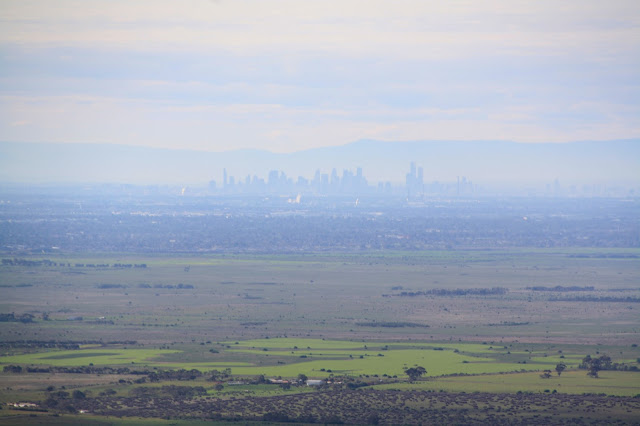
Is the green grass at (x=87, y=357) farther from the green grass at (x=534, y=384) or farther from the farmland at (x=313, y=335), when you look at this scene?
the green grass at (x=534, y=384)

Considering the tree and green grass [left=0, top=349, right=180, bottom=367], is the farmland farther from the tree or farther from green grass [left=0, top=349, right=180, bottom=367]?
the tree

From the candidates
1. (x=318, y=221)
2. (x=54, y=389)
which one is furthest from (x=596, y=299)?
(x=318, y=221)

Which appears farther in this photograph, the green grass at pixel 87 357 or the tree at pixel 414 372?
the green grass at pixel 87 357

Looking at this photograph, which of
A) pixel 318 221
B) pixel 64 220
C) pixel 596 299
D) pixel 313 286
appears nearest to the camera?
pixel 596 299

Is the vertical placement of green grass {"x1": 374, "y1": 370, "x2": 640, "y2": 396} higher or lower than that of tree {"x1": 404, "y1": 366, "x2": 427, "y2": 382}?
lower

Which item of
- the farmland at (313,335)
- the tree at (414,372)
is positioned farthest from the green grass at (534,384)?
the tree at (414,372)

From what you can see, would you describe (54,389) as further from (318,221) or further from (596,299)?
(318,221)

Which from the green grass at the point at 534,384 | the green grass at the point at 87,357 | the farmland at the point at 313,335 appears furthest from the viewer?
the green grass at the point at 87,357

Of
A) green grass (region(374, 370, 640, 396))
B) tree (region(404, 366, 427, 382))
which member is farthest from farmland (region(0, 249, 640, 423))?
tree (region(404, 366, 427, 382))
